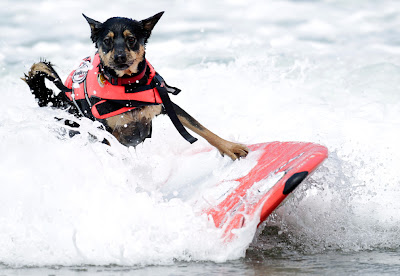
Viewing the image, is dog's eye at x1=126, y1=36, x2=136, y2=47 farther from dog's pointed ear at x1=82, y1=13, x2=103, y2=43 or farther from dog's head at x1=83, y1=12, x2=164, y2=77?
dog's pointed ear at x1=82, y1=13, x2=103, y2=43

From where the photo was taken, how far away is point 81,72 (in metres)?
4.78

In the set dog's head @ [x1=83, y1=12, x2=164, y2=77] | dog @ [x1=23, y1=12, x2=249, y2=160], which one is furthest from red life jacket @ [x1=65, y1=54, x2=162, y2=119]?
dog's head @ [x1=83, y1=12, x2=164, y2=77]

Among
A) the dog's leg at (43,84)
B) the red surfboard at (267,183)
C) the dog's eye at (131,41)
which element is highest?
the dog's eye at (131,41)

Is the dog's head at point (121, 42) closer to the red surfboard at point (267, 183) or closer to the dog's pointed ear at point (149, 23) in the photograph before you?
the dog's pointed ear at point (149, 23)

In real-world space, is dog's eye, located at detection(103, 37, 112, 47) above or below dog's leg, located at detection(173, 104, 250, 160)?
above

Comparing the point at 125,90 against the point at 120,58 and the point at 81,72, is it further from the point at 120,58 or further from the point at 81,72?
the point at 81,72

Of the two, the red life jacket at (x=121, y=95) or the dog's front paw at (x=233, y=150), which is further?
the dog's front paw at (x=233, y=150)

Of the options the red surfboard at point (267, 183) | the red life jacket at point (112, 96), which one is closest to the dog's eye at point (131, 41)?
the red life jacket at point (112, 96)

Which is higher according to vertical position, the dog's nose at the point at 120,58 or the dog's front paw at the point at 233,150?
the dog's nose at the point at 120,58

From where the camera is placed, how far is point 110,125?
14.6 ft

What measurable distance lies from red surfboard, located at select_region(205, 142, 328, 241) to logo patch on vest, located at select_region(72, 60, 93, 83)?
4.99 ft

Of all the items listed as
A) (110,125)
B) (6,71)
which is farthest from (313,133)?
(6,71)

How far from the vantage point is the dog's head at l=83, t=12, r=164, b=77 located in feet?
13.7

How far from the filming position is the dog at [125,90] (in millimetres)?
4223
